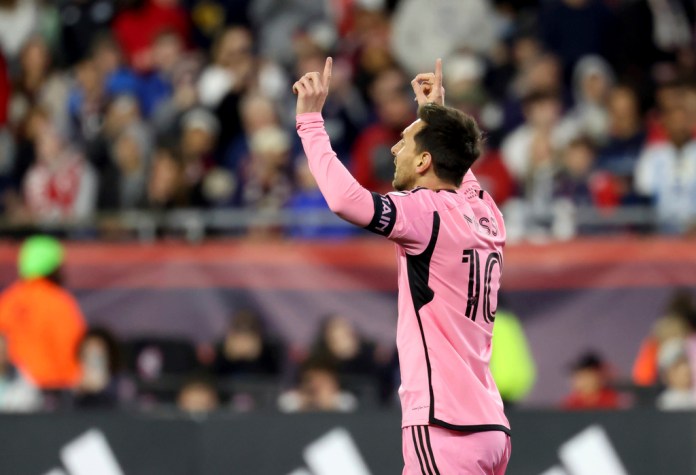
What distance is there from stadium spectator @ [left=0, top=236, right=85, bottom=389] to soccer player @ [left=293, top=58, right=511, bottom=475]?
605cm

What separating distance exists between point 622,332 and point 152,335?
3.53 metres

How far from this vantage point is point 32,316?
37.6 feet

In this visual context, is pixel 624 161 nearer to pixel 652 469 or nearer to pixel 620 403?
pixel 620 403

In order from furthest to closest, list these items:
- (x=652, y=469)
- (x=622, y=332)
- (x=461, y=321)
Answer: (x=622, y=332) → (x=652, y=469) → (x=461, y=321)

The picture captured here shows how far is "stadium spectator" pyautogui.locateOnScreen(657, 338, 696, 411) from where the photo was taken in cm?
975

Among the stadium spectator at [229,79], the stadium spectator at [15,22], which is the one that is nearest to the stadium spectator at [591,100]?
the stadium spectator at [229,79]

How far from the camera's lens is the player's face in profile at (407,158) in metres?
5.72

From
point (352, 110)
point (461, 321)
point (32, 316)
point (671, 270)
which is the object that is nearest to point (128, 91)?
point (352, 110)

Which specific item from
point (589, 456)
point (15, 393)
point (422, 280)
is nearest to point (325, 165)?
point (422, 280)

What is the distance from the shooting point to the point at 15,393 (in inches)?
430

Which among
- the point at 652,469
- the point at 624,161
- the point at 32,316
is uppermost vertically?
the point at 624,161

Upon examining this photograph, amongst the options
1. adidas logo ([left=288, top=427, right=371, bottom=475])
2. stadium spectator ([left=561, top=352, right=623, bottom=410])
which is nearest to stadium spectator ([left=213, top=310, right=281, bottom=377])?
stadium spectator ([left=561, top=352, right=623, bottom=410])

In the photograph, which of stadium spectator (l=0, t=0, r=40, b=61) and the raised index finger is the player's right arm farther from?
stadium spectator (l=0, t=0, r=40, b=61)

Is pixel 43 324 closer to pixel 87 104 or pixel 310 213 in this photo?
pixel 310 213
